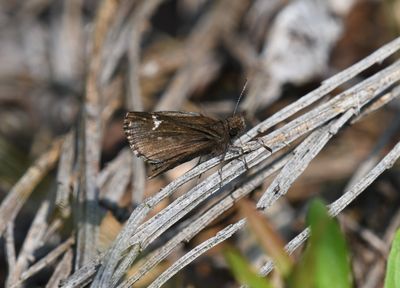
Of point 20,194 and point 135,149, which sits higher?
point 20,194

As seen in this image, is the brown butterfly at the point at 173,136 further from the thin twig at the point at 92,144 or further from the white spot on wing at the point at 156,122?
Answer: the thin twig at the point at 92,144

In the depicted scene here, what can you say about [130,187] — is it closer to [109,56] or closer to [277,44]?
[109,56]

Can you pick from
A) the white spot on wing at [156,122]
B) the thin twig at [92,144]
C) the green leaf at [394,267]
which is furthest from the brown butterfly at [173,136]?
the green leaf at [394,267]

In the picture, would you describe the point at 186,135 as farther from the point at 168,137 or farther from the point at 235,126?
the point at 235,126

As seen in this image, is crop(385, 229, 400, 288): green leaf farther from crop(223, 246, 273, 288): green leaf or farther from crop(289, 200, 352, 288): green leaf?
crop(223, 246, 273, 288): green leaf

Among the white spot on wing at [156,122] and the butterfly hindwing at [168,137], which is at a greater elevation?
the white spot on wing at [156,122]

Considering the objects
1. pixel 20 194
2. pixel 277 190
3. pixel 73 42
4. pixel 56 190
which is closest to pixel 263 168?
pixel 277 190
